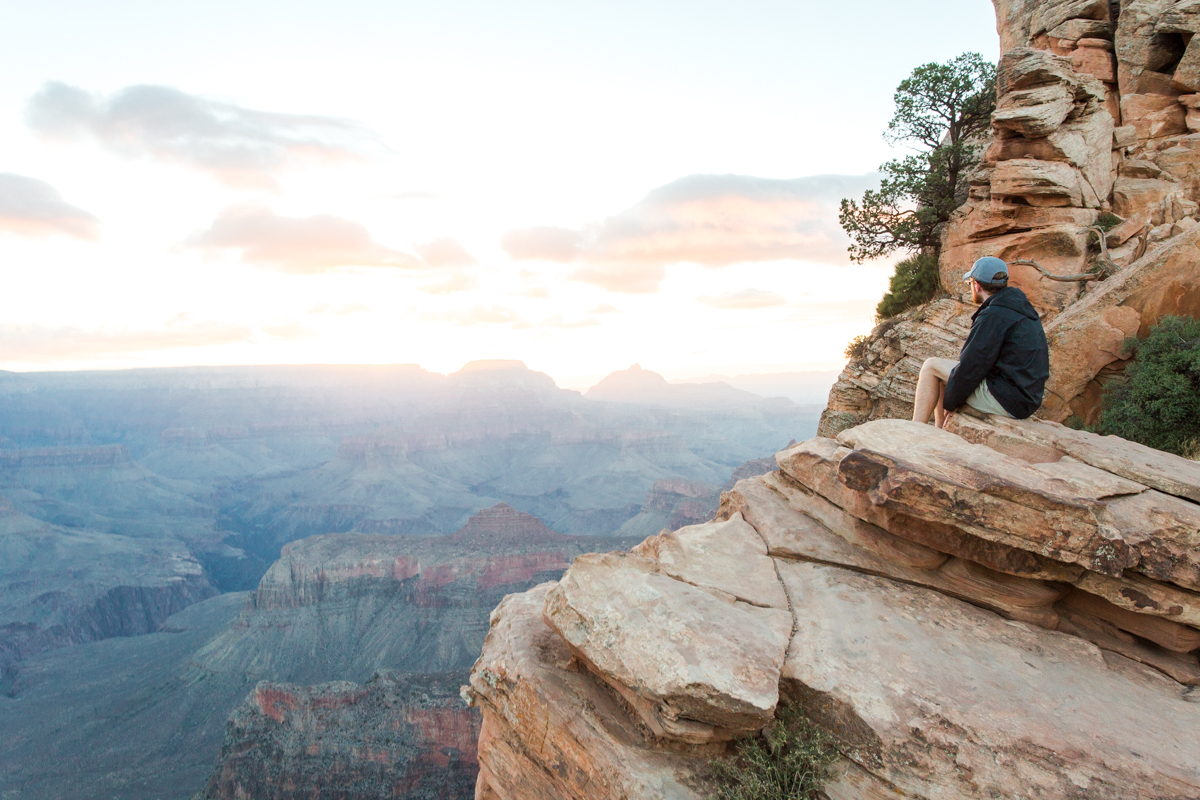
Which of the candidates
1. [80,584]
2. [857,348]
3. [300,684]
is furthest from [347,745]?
[80,584]

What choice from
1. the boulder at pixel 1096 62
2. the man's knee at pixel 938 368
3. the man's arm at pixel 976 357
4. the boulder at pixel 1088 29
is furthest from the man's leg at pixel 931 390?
the boulder at pixel 1088 29

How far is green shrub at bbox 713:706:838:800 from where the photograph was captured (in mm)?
5422

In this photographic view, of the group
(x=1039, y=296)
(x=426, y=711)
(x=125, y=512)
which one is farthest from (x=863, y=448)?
(x=125, y=512)

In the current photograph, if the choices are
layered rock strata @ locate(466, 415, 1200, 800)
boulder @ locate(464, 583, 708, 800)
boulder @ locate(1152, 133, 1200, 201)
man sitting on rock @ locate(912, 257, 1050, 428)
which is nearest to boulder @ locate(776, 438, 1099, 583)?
layered rock strata @ locate(466, 415, 1200, 800)

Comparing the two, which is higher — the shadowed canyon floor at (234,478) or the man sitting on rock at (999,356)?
the man sitting on rock at (999,356)

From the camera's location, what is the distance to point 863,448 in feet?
24.1

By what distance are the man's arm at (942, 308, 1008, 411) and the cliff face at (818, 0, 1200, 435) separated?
5.36m

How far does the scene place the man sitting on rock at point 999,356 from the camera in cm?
758

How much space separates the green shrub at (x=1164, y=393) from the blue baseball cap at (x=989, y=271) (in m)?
5.59

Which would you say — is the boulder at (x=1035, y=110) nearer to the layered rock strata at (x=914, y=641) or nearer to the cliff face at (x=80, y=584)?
the layered rock strata at (x=914, y=641)

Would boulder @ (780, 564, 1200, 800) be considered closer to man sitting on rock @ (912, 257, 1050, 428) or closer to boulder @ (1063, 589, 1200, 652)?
boulder @ (1063, 589, 1200, 652)

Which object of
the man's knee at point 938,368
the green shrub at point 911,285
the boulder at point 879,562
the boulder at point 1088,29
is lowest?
Answer: the boulder at point 879,562

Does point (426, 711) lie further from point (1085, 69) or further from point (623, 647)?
point (1085, 69)

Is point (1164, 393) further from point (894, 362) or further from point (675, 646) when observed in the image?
point (675, 646)
